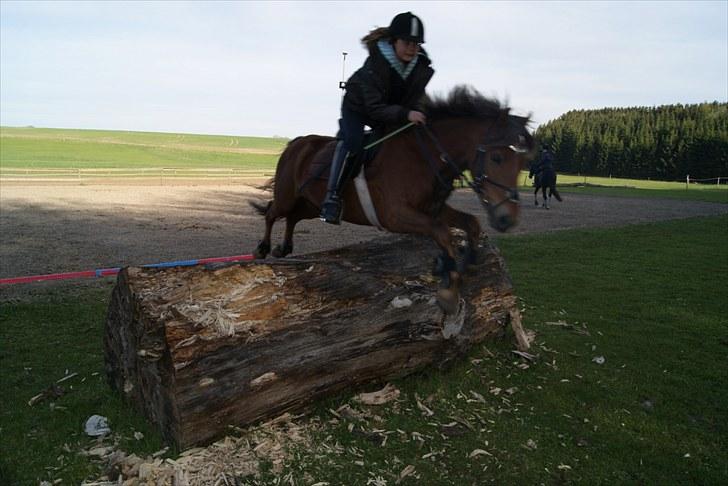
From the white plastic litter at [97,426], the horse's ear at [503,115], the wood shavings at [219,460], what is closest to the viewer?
the wood shavings at [219,460]

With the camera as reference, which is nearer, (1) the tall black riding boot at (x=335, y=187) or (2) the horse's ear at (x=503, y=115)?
(2) the horse's ear at (x=503, y=115)

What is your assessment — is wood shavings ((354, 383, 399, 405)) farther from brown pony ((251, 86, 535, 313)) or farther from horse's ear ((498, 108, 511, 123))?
horse's ear ((498, 108, 511, 123))

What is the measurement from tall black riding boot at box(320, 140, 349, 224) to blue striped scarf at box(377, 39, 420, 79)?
82cm

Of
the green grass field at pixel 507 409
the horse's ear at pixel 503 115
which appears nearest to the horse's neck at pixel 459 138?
the horse's ear at pixel 503 115

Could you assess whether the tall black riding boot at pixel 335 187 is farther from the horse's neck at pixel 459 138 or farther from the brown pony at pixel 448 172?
the horse's neck at pixel 459 138

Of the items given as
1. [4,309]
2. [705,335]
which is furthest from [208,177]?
[705,335]

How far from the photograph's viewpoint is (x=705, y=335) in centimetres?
666

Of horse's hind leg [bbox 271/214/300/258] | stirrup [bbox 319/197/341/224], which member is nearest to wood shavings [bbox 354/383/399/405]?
stirrup [bbox 319/197/341/224]

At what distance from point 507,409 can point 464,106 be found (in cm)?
254

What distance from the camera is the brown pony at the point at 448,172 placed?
4.46 m

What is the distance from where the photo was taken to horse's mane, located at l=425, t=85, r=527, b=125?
4734mm

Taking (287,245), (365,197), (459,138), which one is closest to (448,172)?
(459,138)

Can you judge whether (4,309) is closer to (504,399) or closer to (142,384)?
(142,384)

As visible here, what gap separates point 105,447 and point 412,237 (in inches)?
128
